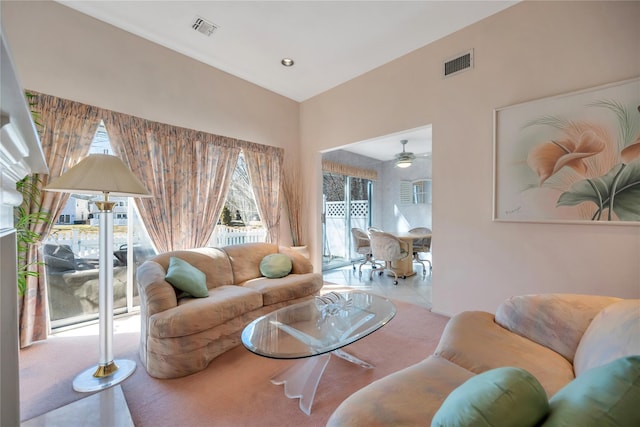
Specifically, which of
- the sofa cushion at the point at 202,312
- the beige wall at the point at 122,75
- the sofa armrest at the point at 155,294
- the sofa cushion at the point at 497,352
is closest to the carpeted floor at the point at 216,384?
the sofa cushion at the point at 202,312

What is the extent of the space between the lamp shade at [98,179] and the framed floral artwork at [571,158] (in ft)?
10.6

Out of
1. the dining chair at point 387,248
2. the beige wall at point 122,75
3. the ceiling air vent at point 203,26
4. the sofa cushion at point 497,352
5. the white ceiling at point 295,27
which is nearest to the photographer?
the sofa cushion at point 497,352

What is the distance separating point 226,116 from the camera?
3.75m

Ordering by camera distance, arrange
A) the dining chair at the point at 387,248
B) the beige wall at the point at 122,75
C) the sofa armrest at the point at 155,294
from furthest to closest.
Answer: the dining chair at the point at 387,248
the beige wall at the point at 122,75
the sofa armrest at the point at 155,294

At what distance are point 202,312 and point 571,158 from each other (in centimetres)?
330

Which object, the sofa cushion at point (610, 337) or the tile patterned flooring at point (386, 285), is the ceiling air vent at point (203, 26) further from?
the sofa cushion at point (610, 337)

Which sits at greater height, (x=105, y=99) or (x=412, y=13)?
(x=412, y=13)

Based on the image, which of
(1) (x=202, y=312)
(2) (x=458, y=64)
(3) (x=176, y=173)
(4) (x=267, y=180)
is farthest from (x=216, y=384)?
(2) (x=458, y=64)

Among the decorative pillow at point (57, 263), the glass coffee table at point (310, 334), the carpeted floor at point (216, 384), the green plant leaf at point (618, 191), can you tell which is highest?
the green plant leaf at point (618, 191)

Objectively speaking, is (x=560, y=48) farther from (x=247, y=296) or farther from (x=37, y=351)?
(x=37, y=351)

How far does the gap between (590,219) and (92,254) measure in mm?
4782

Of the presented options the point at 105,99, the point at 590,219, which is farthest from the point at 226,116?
the point at 590,219

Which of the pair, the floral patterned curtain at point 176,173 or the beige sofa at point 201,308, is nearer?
the beige sofa at point 201,308

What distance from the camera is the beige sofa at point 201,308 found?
1912 mm
